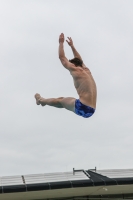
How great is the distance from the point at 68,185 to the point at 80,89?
8543 mm

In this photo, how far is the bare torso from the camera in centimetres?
1041

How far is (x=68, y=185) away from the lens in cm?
1822

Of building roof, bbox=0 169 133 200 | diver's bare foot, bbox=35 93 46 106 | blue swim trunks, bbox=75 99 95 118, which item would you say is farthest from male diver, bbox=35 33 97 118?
building roof, bbox=0 169 133 200

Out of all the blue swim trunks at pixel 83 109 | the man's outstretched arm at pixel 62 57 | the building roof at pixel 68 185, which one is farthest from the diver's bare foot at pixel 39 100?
the building roof at pixel 68 185

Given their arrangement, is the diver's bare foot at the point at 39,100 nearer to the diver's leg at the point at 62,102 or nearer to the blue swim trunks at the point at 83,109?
the diver's leg at the point at 62,102

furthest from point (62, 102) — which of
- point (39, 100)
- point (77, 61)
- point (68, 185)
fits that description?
point (68, 185)

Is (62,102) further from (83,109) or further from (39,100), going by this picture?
(39,100)

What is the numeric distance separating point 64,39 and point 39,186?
8.85m

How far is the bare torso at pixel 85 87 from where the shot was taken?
1041cm

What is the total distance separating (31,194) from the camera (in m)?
19.0

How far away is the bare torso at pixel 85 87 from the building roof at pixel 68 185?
331 inches

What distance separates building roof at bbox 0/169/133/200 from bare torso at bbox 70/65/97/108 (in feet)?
27.6

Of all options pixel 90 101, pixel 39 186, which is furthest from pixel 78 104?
pixel 39 186

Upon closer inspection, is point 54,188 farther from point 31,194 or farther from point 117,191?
point 117,191
